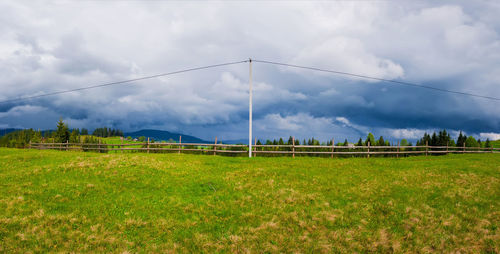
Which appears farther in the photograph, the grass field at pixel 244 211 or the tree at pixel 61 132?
the tree at pixel 61 132

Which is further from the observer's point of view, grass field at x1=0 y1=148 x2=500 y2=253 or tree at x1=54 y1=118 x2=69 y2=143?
tree at x1=54 y1=118 x2=69 y2=143

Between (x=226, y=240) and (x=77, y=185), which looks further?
(x=77, y=185)

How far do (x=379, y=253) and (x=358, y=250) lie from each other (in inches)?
27.1

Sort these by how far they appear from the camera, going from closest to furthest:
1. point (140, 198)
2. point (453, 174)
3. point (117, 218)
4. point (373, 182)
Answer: point (117, 218) < point (140, 198) < point (373, 182) < point (453, 174)

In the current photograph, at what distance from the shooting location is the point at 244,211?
11.9m

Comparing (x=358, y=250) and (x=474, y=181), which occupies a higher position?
(x=474, y=181)

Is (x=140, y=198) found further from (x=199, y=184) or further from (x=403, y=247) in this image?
(x=403, y=247)

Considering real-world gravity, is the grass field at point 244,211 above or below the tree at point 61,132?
below

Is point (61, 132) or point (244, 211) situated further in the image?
point (61, 132)

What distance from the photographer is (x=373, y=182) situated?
54.4 ft

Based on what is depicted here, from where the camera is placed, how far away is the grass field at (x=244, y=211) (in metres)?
9.44

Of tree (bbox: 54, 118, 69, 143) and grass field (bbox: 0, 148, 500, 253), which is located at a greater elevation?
tree (bbox: 54, 118, 69, 143)

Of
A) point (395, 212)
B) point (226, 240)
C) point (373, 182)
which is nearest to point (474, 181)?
point (373, 182)

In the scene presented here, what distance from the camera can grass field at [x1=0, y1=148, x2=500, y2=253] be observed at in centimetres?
944
